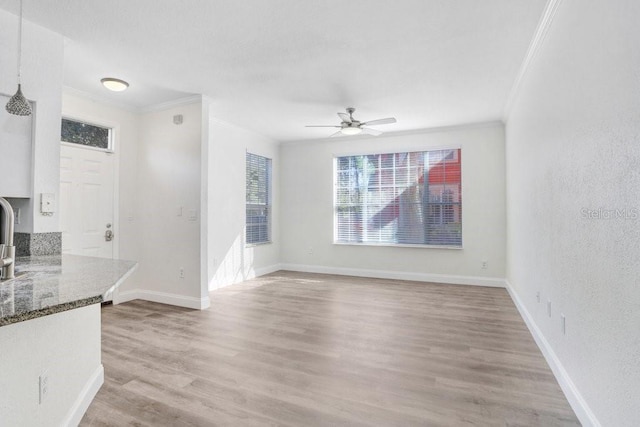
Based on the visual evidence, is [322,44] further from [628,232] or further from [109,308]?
[109,308]

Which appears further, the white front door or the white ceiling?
the white front door

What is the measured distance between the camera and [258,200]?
6504mm

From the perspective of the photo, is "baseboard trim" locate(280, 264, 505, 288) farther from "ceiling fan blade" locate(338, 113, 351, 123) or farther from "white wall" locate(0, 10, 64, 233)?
"white wall" locate(0, 10, 64, 233)

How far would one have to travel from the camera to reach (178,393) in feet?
7.34

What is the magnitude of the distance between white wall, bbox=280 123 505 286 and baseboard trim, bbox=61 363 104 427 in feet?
15.6

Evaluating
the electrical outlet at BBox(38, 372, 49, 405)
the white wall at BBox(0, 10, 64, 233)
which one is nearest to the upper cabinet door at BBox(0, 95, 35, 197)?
the white wall at BBox(0, 10, 64, 233)

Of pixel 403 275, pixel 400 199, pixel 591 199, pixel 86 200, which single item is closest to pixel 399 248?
pixel 403 275

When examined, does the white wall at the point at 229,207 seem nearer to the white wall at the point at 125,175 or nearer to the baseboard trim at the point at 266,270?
the baseboard trim at the point at 266,270

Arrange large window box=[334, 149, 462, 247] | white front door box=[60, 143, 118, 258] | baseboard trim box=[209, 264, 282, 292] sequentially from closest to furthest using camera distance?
white front door box=[60, 143, 118, 258] → baseboard trim box=[209, 264, 282, 292] → large window box=[334, 149, 462, 247]

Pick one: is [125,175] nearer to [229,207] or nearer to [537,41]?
[229,207]

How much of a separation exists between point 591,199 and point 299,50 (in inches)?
98.3

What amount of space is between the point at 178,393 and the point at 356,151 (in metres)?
5.15

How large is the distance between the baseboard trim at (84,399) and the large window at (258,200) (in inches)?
156

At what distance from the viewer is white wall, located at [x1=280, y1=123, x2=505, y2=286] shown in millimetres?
5512
